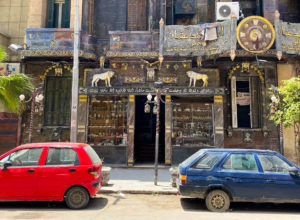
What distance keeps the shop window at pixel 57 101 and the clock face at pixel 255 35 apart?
9.98 meters

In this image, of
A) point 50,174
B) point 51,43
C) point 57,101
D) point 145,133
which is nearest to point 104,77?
point 57,101

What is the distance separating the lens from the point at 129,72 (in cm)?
1358

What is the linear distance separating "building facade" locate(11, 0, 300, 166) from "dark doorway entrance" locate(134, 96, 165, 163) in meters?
1.02

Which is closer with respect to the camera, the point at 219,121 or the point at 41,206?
the point at 41,206

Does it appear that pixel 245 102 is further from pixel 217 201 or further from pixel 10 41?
pixel 10 41

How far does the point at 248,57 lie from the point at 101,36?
8.72m

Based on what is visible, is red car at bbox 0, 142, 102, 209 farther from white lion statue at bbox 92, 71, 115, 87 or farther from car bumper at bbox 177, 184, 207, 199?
white lion statue at bbox 92, 71, 115, 87

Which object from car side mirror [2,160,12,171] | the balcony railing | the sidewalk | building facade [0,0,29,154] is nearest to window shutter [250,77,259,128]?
the sidewalk

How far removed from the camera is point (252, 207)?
21.5 ft

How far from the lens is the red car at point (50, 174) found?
6.07 m

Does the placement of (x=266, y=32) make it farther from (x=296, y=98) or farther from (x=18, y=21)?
(x=18, y=21)

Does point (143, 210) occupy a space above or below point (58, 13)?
below

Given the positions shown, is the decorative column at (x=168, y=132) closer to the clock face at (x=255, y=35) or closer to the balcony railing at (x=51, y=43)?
the clock face at (x=255, y=35)

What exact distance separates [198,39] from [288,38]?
4527mm
